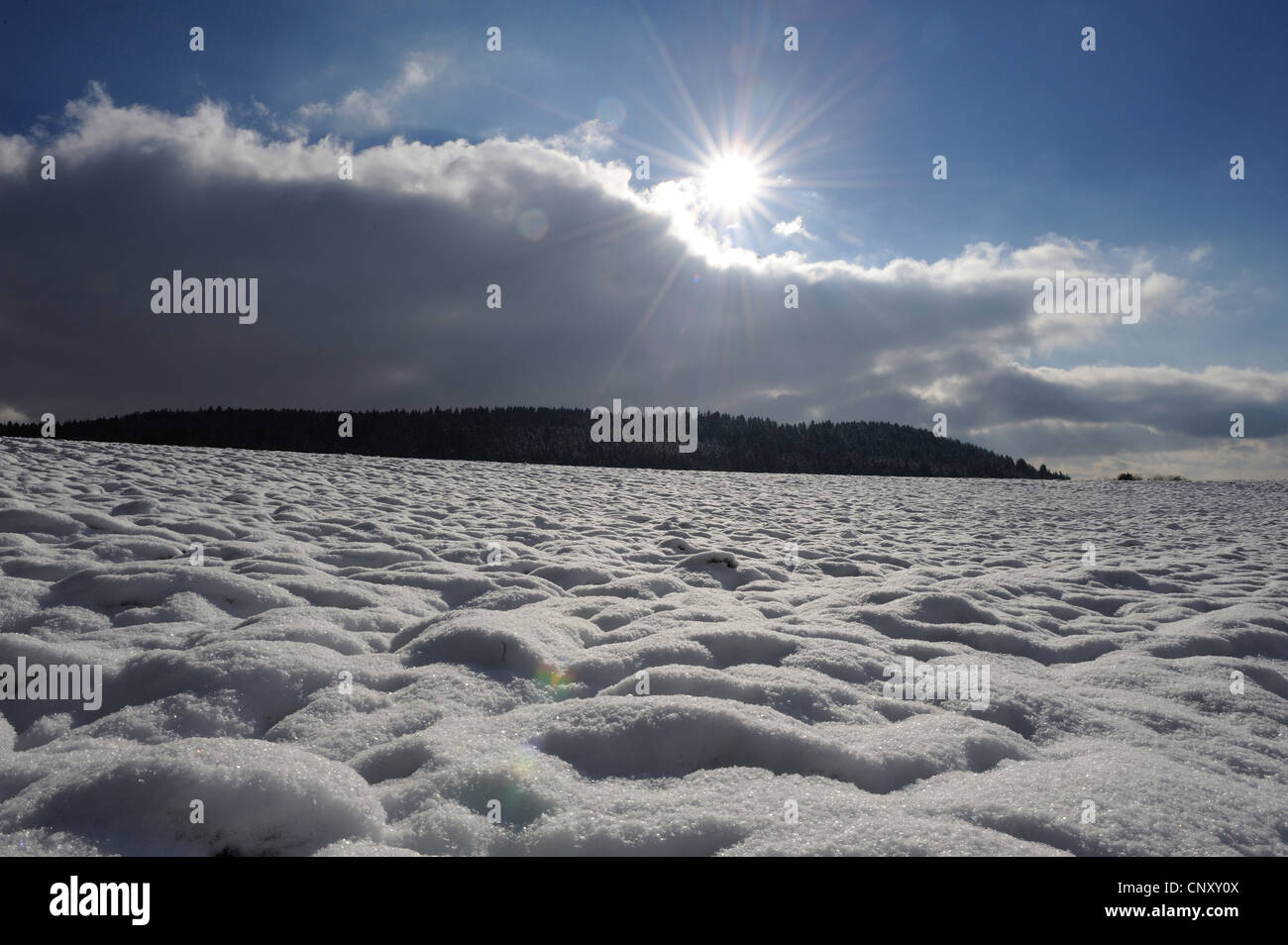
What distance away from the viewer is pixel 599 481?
1413 cm

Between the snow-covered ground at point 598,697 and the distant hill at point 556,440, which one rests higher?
the distant hill at point 556,440

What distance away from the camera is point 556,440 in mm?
85500

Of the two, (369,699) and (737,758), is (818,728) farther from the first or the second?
(369,699)

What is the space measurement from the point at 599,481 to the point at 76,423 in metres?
83.7

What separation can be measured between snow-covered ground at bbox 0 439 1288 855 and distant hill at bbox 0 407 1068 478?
57.2 metres

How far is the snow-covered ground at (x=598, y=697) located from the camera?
1725mm

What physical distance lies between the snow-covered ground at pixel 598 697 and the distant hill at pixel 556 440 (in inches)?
2252

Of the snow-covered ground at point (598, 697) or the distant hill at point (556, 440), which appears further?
the distant hill at point (556, 440)

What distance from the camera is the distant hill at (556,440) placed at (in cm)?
6938

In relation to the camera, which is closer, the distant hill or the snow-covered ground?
the snow-covered ground

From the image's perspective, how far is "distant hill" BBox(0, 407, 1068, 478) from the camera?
69375 millimetres

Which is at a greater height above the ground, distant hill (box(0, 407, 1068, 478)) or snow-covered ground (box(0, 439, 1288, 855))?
distant hill (box(0, 407, 1068, 478))
